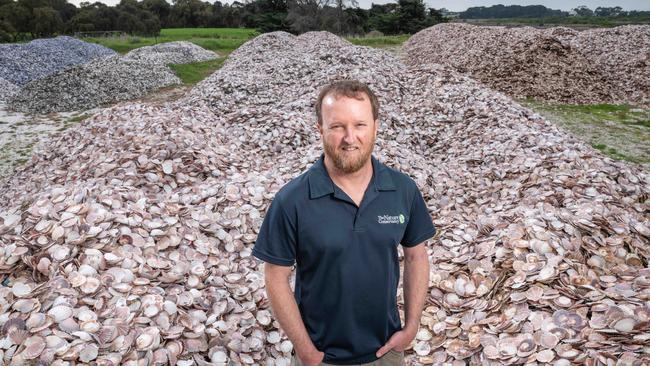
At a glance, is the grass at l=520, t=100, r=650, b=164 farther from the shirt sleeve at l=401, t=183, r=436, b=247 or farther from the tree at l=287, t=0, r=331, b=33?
the tree at l=287, t=0, r=331, b=33

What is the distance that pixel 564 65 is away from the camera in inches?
626

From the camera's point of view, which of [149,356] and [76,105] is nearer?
[149,356]

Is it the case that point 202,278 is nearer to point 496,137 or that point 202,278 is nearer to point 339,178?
point 339,178

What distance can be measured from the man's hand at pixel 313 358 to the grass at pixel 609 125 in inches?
379

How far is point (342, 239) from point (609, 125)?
41.4 ft

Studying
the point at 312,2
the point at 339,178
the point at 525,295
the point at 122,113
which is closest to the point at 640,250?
the point at 525,295

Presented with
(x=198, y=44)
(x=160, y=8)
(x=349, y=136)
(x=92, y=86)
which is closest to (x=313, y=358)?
(x=349, y=136)

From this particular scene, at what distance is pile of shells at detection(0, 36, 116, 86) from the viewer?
20.5 meters

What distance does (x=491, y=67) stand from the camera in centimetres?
1689

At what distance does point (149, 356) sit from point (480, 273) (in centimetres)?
336

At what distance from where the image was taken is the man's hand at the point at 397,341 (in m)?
2.30

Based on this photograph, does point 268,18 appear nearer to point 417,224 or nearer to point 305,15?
point 305,15

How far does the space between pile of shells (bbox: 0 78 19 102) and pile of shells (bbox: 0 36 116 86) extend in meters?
1.05

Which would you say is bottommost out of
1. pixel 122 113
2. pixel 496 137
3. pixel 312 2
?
pixel 496 137
